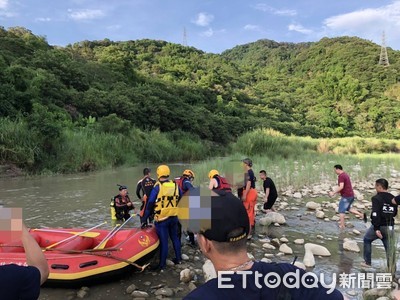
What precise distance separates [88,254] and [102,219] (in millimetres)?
4175

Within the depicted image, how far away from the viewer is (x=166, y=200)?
18.8 feet

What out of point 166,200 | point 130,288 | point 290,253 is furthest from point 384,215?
point 130,288

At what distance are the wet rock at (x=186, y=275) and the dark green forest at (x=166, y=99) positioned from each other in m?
13.5

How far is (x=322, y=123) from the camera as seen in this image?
51.7 meters

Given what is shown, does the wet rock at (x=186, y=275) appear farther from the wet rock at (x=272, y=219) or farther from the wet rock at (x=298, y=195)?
the wet rock at (x=298, y=195)

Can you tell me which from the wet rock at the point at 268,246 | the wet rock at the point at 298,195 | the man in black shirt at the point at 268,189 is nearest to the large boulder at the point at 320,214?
the man in black shirt at the point at 268,189

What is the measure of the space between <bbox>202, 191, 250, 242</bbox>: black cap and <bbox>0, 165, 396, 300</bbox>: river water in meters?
3.78

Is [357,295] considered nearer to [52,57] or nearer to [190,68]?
[52,57]

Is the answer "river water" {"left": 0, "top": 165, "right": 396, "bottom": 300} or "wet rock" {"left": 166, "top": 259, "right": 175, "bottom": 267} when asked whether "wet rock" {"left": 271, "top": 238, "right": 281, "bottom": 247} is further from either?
"wet rock" {"left": 166, "top": 259, "right": 175, "bottom": 267}

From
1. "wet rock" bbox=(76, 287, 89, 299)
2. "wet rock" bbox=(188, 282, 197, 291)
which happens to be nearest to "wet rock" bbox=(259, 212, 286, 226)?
"wet rock" bbox=(188, 282, 197, 291)

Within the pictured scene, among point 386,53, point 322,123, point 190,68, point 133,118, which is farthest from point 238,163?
point 386,53

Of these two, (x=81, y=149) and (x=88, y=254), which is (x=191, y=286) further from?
(x=81, y=149)

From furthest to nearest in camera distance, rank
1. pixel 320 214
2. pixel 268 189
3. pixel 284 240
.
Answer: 1. pixel 320 214
2. pixel 268 189
3. pixel 284 240

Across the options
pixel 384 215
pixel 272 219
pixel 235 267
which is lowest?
pixel 272 219
